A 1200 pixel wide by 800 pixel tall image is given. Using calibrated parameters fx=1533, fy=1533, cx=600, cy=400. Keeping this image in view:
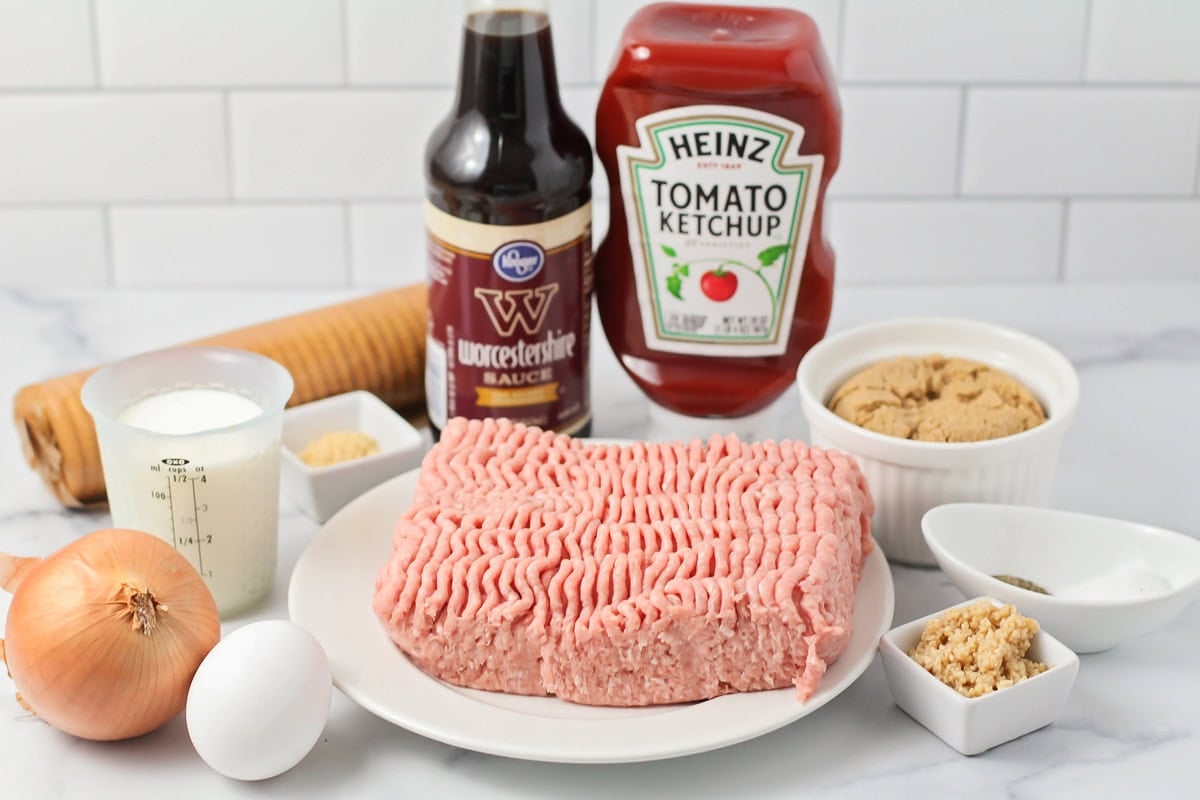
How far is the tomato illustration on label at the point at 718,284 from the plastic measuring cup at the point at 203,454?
1.25 ft

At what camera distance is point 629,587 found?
3.39ft

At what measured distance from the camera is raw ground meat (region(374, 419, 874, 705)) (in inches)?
39.9

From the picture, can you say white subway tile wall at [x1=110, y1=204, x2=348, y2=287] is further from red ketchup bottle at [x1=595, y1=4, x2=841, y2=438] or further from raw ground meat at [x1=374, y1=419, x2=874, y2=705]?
raw ground meat at [x1=374, y1=419, x2=874, y2=705]

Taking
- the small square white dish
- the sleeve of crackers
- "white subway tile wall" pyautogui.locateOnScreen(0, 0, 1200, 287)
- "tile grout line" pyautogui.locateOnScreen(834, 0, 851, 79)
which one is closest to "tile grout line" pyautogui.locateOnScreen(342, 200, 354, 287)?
"white subway tile wall" pyautogui.locateOnScreen(0, 0, 1200, 287)

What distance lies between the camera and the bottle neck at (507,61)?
1.26 m

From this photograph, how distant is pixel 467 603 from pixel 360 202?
79 centimetres

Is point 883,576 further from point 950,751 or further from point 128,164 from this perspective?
point 128,164

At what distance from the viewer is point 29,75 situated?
1633 mm

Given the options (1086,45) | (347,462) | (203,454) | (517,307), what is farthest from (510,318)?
(1086,45)

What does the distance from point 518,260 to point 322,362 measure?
0.86ft

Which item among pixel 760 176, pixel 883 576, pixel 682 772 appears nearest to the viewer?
pixel 682 772

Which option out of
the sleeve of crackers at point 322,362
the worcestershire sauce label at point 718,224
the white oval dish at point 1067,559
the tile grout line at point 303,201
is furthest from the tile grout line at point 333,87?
the white oval dish at point 1067,559

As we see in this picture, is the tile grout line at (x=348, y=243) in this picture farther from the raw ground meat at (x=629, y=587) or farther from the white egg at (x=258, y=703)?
the white egg at (x=258, y=703)

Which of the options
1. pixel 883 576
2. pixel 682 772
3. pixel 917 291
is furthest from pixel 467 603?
pixel 917 291
